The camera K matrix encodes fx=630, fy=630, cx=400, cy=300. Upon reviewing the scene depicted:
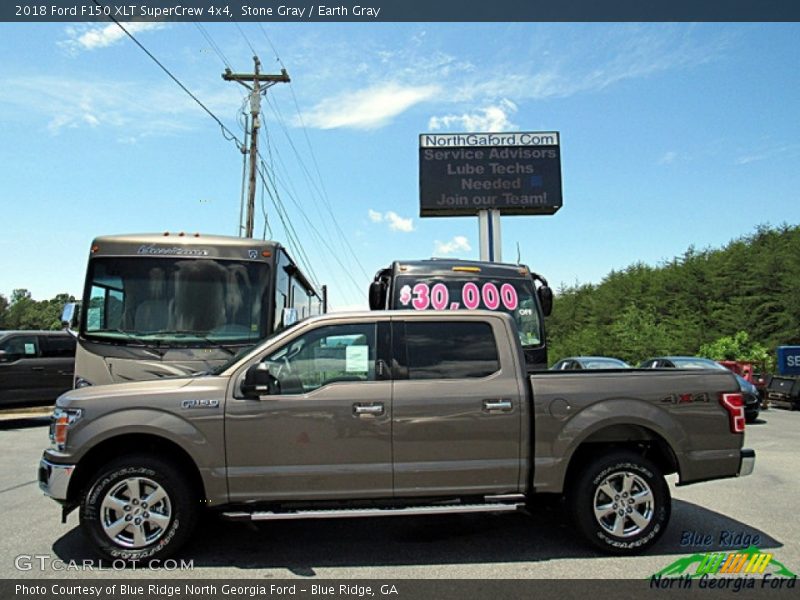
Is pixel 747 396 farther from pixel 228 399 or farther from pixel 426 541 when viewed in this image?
pixel 228 399

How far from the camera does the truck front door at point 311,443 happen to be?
15.9 feet

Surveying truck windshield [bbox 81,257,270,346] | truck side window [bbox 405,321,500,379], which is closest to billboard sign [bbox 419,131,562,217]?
truck windshield [bbox 81,257,270,346]

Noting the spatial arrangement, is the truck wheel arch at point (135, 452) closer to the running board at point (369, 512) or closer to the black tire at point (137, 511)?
the black tire at point (137, 511)

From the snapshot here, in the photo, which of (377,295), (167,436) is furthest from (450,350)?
(377,295)

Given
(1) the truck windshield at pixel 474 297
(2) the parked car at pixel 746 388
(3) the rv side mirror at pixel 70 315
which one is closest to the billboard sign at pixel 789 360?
(2) the parked car at pixel 746 388

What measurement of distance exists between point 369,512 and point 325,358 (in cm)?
124

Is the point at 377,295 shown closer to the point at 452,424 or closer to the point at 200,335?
the point at 200,335

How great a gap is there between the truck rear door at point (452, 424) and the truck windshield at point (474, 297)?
4.07 meters

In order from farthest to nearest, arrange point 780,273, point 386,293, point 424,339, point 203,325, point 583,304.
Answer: point 583,304, point 780,273, point 386,293, point 203,325, point 424,339

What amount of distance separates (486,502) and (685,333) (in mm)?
31573

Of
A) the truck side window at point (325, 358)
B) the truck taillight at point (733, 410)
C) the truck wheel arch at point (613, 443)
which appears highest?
A: the truck side window at point (325, 358)

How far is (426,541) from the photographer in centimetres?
536

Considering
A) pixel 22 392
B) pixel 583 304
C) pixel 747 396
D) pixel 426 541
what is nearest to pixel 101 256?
pixel 426 541

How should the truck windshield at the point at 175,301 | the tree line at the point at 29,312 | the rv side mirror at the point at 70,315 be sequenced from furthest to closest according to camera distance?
the tree line at the point at 29,312, the rv side mirror at the point at 70,315, the truck windshield at the point at 175,301
